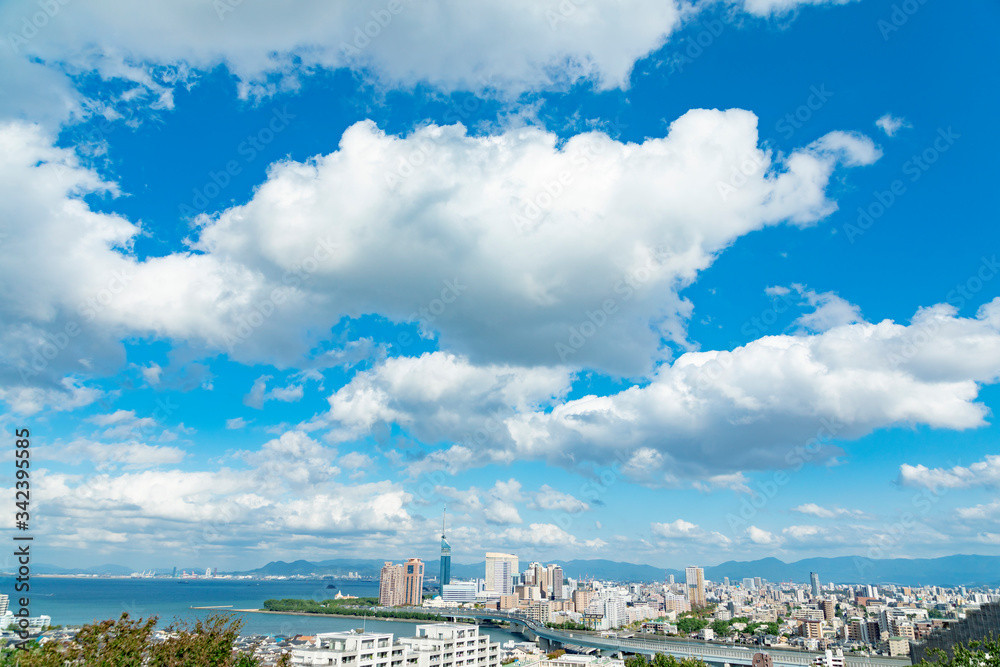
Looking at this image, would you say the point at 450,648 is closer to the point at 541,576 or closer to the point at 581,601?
the point at 581,601

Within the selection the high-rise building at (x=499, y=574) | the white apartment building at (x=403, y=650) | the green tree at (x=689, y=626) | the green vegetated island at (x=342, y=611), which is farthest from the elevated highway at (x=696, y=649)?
the high-rise building at (x=499, y=574)

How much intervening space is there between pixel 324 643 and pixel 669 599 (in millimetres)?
84852

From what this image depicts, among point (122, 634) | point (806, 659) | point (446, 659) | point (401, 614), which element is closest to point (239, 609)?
point (401, 614)

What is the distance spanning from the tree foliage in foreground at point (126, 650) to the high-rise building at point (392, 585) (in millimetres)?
84975

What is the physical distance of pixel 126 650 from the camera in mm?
7125

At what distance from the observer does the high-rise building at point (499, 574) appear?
404 feet

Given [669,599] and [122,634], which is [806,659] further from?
[669,599]

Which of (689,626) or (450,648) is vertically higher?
(450,648)

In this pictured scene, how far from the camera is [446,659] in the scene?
72.8ft

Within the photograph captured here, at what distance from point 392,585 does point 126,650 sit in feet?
286

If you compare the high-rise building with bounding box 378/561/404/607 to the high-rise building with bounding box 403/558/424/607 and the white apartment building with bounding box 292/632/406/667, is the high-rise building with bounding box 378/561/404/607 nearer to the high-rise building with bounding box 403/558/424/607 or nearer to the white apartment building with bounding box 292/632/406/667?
the high-rise building with bounding box 403/558/424/607

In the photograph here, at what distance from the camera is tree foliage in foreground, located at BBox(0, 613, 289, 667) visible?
6824 millimetres

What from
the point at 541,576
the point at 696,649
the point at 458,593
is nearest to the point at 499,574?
the point at 541,576

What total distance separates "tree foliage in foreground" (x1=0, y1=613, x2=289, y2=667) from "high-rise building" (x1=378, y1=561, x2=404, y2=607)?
85.0 meters
